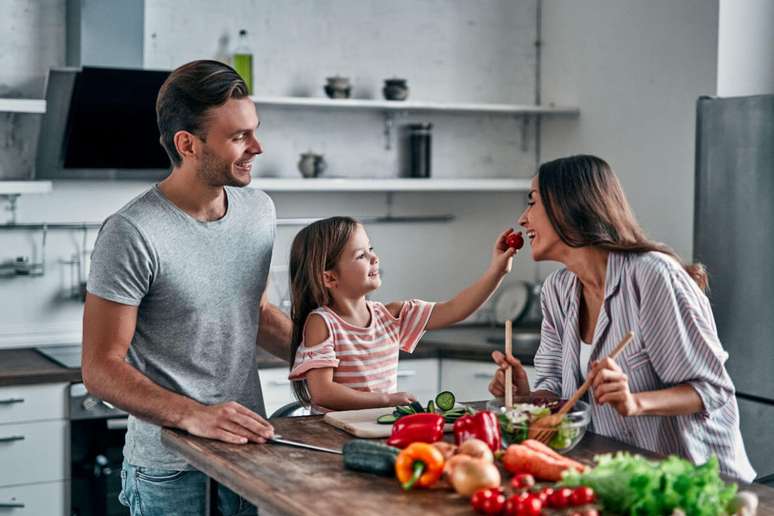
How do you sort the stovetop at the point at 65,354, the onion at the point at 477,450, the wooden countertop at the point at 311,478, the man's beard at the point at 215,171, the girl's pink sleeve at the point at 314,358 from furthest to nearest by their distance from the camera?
the stovetop at the point at 65,354 → the girl's pink sleeve at the point at 314,358 → the man's beard at the point at 215,171 → the onion at the point at 477,450 → the wooden countertop at the point at 311,478

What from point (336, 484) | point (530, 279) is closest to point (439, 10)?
point (530, 279)

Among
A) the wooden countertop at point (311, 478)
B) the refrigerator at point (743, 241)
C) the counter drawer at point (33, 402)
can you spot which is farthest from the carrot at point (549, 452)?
the counter drawer at point (33, 402)

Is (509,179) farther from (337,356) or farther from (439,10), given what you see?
(337,356)

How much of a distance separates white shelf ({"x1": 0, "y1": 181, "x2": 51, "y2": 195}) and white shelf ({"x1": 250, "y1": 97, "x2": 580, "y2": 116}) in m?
0.84

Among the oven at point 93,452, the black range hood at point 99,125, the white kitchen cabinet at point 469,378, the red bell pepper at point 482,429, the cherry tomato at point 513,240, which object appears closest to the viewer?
the red bell pepper at point 482,429

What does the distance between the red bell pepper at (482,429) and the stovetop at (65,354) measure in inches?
82.6

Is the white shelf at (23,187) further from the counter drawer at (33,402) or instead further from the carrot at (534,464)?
the carrot at (534,464)

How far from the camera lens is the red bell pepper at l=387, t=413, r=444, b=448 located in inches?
87.4

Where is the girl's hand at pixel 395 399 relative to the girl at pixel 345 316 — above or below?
below

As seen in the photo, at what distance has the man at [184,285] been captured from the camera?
2420 mm

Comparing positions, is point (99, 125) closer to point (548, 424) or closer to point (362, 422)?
point (362, 422)

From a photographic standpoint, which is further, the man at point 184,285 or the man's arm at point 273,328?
the man's arm at point 273,328

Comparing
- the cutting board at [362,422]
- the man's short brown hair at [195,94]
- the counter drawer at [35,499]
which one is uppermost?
the man's short brown hair at [195,94]

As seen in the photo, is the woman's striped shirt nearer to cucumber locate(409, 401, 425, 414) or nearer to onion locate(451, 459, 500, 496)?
cucumber locate(409, 401, 425, 414)
